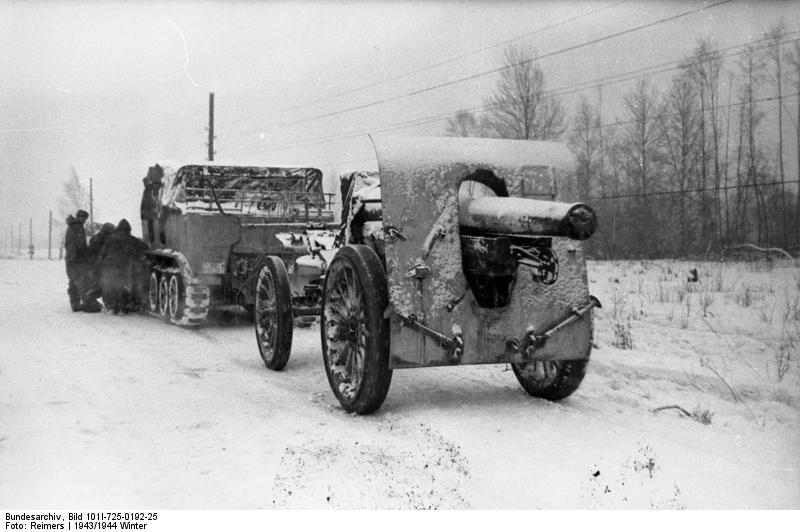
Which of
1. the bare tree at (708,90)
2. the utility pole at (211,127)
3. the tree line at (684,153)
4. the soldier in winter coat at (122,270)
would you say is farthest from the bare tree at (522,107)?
the utility pole at (211,127)

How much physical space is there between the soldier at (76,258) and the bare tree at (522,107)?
992 cm

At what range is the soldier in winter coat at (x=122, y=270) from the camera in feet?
38.1

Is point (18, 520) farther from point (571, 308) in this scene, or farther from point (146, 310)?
point (146, 310)

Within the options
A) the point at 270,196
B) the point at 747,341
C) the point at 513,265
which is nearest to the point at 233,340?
the point at 270,196

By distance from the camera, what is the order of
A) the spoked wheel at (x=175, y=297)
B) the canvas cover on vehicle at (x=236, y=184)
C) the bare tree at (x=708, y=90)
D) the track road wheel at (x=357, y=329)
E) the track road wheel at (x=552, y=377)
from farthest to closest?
the canvas cover on vehicle at (x=236, y=184), the spoked wheel at (x=175, y=297), the bare tree at (x=708, y=90), the track road wheel at (x=552, y=377), the track road wheel at (x=357, y=329)

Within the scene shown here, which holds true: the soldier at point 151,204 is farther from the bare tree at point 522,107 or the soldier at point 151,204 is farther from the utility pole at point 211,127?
the utility pole at point 211,127

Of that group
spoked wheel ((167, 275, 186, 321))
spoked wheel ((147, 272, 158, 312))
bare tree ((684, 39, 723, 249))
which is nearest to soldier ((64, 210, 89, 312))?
spoked wheel ((147, 272, 158, 312))

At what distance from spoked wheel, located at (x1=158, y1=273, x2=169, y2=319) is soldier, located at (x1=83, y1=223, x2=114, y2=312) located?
1329 millimetres

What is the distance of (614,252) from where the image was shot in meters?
18.6

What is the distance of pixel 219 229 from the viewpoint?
9.83 meters

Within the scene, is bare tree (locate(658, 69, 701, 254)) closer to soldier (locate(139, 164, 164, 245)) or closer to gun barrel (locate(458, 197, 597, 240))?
gun barrel (locate(458, 197, 597, 240))

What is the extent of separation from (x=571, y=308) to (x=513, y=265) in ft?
1.83

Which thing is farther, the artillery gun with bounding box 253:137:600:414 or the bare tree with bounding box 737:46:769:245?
the bare tree with bounding box 737:46:769:245

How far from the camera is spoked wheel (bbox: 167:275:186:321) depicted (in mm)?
9867
